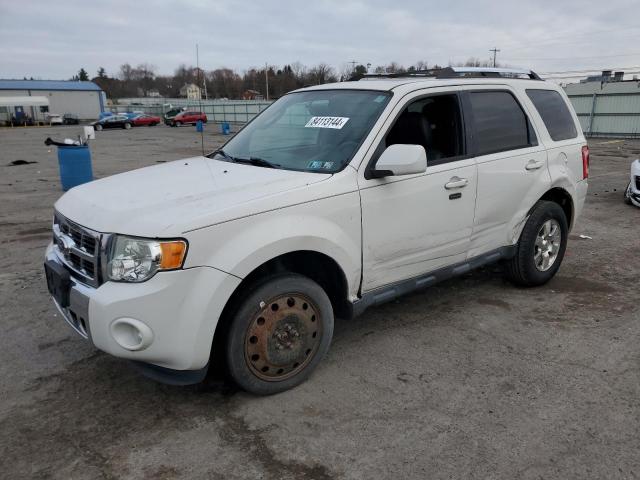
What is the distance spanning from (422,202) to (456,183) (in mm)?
387

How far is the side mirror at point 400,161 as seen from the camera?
335 centimetres

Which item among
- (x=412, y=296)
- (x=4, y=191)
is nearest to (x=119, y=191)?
(x=412, y=296)

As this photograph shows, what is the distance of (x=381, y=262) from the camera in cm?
366

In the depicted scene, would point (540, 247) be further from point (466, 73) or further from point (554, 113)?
point (466, 73)

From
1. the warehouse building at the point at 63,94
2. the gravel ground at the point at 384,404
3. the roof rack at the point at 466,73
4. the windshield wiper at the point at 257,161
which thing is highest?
→ the warehouse building at the point at 63,94

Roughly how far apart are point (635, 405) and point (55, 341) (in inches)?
158

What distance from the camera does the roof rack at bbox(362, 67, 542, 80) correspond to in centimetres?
442

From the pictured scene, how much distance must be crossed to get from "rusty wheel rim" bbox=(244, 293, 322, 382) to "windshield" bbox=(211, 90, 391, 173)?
0.92m

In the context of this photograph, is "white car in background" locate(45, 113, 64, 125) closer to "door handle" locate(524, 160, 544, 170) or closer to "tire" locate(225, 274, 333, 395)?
"door handle" locate(524, 160, 544, 170)

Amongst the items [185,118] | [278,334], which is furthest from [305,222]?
[185,118]

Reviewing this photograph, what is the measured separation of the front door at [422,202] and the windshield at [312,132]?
0.64 ft

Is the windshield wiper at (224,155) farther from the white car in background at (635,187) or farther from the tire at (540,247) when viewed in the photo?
the white car in background at (635,187)

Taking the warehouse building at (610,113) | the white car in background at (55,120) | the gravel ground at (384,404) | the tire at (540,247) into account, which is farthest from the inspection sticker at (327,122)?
the white car in background at (55,120)

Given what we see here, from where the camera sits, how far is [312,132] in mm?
3898
